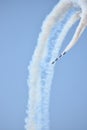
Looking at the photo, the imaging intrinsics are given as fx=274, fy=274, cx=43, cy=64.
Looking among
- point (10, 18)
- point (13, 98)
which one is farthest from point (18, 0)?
point (13, 98)

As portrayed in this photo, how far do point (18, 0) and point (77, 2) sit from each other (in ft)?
1.62

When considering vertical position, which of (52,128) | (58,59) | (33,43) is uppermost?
(33,43)

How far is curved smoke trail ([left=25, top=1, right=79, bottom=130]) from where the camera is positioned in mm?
1667

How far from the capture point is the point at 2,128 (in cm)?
200

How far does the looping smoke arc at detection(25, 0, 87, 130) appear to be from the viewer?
1636 millimetres

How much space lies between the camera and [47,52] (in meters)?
1.74

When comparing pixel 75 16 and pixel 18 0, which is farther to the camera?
pixel 18 0

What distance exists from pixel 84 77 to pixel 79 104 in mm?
195

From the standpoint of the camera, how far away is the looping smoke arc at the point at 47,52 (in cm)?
164

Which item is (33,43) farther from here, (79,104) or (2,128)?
(2,128)

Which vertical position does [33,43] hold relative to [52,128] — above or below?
above

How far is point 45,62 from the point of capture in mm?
1770

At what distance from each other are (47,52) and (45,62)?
70 mm

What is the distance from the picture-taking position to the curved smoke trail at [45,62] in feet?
5.47
